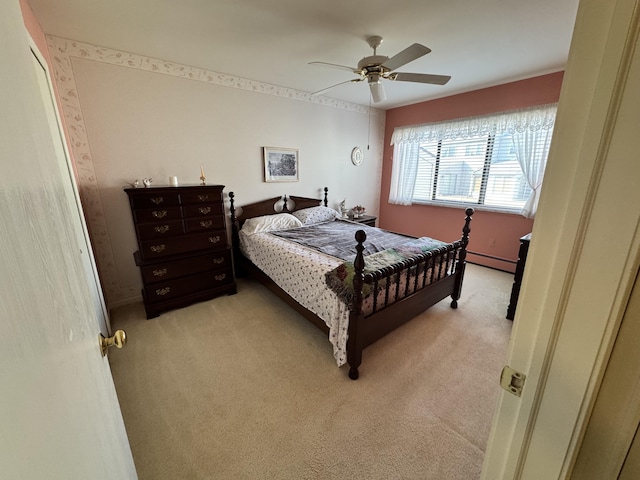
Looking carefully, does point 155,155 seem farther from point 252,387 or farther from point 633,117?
point 633,117

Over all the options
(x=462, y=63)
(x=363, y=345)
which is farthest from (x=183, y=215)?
(x=462, y=63)

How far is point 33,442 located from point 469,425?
6.51 ft

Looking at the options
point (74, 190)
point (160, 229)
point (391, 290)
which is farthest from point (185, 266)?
point (391, 290)

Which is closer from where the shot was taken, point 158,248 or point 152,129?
point 158,248

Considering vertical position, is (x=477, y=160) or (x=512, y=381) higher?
(x=477, y=160)

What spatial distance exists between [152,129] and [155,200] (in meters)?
0.88

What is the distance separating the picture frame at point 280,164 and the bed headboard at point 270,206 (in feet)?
0.95

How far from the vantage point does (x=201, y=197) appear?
280 centimetres

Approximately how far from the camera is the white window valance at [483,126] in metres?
3.15

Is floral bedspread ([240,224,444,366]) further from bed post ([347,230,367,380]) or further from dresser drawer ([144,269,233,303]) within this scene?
dresser drawer ([144,269,233,303])

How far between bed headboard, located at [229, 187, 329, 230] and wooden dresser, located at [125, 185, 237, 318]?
0.52 meters

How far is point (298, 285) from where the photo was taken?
7.87 ft

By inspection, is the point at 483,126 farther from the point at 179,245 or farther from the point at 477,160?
the point at 179,245

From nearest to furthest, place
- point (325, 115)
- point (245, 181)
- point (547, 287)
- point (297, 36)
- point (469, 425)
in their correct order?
point (547, 287) < point (469, 425) < point (297, 36) < point (245, 181) < point (325, 115)
